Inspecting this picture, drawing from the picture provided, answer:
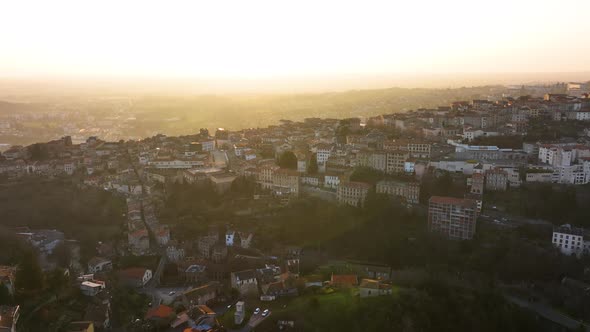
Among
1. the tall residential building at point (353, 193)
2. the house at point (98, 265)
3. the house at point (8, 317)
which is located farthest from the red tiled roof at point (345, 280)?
the house at point (8, 317)

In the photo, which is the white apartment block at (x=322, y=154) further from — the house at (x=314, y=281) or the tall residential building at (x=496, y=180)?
the house at (x=314, y=281)

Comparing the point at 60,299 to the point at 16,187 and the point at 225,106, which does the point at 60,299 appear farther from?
the point at 225,106

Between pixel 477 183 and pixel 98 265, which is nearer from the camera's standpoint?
pixel 98 265

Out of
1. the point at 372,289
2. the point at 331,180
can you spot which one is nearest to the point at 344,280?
the point at 372,289

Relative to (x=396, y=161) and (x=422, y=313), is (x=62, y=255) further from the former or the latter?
(x=396, y=161)

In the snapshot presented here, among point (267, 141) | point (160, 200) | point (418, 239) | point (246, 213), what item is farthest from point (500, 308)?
point (267, 141)

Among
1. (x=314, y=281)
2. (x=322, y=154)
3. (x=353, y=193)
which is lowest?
(x=314, y=281)
